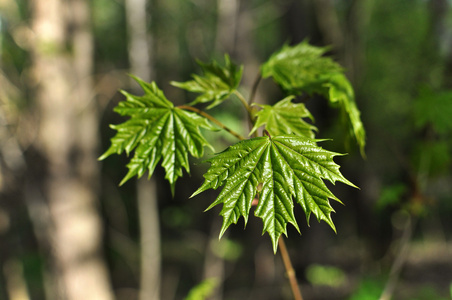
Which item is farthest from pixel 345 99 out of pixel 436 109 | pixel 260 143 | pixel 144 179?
pixel 144 179

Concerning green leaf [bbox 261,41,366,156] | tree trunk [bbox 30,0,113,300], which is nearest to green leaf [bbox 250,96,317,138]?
green leaf [bbox 261,41,366,156]

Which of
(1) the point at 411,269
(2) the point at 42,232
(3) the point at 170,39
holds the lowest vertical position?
(1) the point at 411,269

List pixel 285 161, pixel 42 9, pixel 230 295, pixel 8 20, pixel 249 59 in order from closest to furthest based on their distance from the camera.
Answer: pixel 285 161, pixel 42 9, pixel 8 20, pixel 249 59, pixel 230 295

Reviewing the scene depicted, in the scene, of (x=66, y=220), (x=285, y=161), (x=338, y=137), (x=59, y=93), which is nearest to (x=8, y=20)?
(x=59, y=93)

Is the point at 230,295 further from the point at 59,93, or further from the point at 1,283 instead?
the point at 59,93

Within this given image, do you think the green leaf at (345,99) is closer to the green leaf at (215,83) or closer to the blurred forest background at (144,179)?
Result: the green leaf at (215,83)

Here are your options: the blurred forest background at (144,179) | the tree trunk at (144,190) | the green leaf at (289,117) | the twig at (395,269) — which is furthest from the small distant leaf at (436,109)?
the tree trunk at (144,190)

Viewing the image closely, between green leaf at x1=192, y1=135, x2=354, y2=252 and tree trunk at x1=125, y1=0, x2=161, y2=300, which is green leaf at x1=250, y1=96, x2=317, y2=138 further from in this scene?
tree trunk at x1=125, y1=0, x2=161, y2=300

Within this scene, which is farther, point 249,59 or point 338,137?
point 249,59
